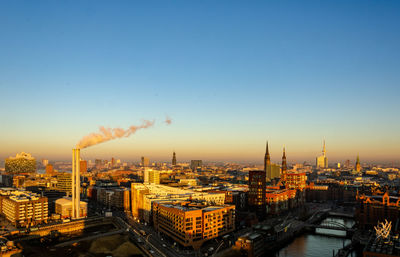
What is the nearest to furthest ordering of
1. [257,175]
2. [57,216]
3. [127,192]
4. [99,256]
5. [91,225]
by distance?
[99,256], [91,225], [57,216], [257,175], [127,192]

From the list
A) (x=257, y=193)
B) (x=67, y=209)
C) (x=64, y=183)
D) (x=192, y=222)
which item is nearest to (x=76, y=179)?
(x=67, y=209)

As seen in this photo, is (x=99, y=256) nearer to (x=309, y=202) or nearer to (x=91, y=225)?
(x=91, y=225)

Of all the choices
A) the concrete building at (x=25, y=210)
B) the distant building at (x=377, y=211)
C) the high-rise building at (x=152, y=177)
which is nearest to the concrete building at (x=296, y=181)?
the distant building at (x=377, y=211)

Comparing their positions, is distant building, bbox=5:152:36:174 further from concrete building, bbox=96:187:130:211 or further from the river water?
the river water

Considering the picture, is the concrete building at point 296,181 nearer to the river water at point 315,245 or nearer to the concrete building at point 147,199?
the river water at point 315,245

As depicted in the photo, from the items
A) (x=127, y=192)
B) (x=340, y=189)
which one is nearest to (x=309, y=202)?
(x=340, y=189)

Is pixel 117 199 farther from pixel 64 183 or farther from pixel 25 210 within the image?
pixel 64 183

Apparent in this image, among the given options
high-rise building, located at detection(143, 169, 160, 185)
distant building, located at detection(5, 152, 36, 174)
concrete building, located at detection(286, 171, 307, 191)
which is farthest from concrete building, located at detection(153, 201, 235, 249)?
distant building, located at detection(5, 152, 36, 174)

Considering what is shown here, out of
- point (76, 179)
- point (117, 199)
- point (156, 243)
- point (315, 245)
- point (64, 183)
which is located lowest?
point (315, 245)
